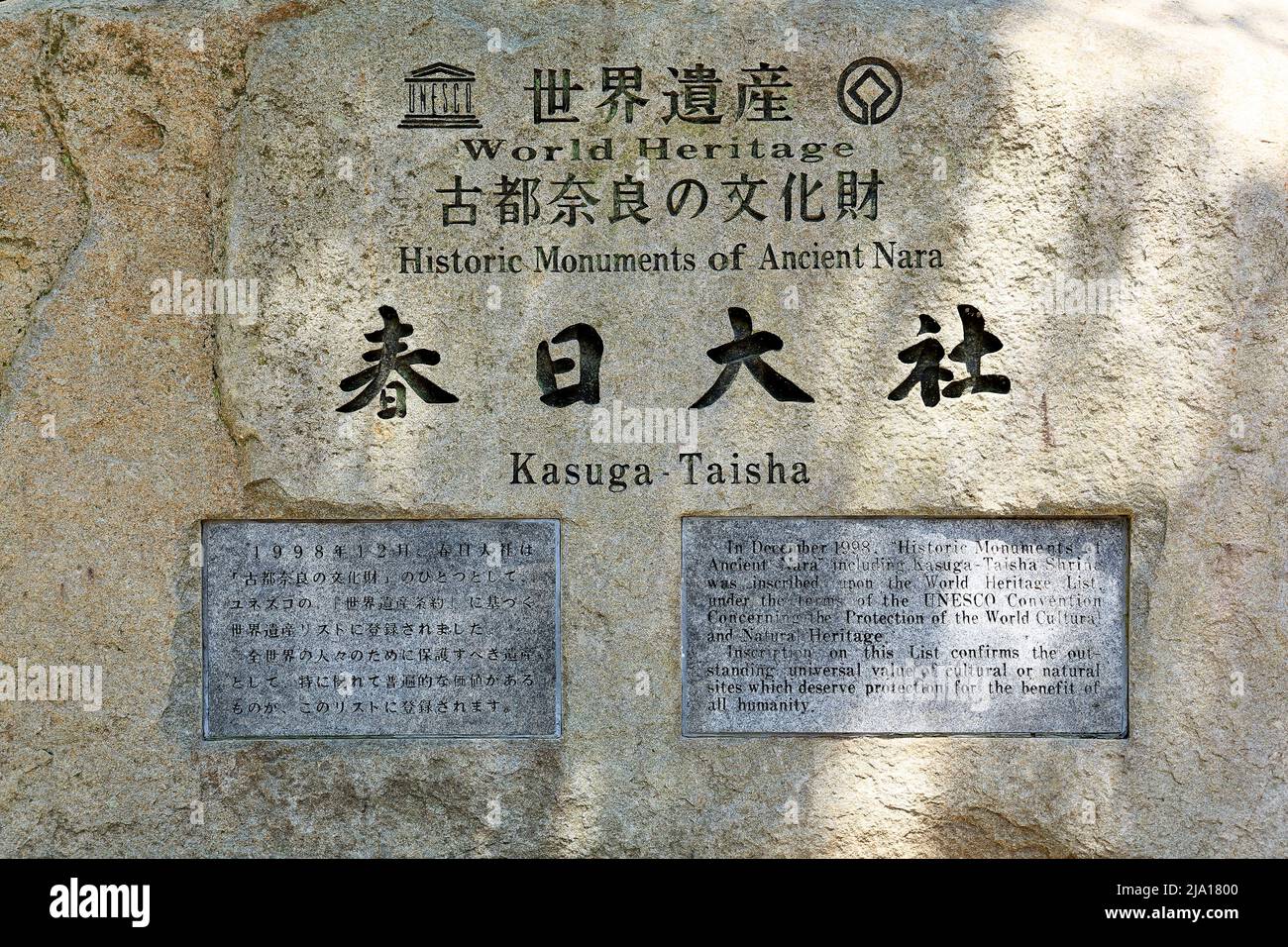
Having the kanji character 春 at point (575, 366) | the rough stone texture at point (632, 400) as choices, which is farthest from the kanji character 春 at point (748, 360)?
the kanji character 春 at point (575, 366)

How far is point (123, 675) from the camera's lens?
3.87 m

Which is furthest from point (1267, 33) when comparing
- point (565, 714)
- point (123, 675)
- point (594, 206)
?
point (123, 675)

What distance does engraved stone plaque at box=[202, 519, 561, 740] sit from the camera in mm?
3885

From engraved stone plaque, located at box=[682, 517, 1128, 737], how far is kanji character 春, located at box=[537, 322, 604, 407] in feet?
1.61

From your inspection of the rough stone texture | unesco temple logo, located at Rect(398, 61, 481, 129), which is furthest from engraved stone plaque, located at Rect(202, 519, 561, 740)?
unesco temple logo, located at Rect(398, 61, 481, 129)

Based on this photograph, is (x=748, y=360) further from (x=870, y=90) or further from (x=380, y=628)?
(x=380, y=628)

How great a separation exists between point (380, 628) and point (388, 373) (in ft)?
2.45

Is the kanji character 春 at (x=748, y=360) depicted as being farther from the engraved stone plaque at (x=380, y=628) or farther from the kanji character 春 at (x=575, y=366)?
the engraved stone plaque at (x=380, y=628)

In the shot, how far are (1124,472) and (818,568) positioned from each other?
93 centimetres

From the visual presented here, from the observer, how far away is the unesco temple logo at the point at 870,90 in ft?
12.7

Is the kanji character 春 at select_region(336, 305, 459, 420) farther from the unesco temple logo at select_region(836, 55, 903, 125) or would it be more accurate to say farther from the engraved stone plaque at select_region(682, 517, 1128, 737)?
the unesco temple logo at select_region(836, 55, 903, 125)

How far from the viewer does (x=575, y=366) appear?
3883 millimetres

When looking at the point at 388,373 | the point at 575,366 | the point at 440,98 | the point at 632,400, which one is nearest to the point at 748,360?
the point at 632,400

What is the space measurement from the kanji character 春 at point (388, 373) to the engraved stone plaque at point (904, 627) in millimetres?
866
